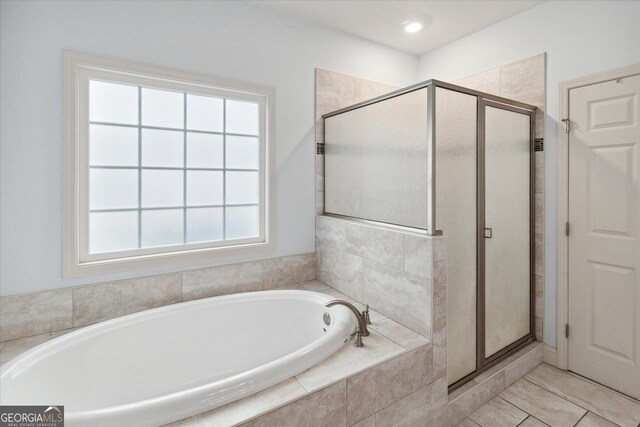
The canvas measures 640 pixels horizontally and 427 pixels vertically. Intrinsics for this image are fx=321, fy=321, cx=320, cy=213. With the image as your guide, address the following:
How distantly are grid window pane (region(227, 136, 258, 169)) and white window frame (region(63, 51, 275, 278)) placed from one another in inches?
5.6

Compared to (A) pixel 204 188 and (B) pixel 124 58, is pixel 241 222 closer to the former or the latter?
(A) pixel 204 188

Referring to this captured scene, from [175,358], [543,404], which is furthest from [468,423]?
[175,358]

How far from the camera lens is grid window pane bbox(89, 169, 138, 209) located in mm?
1918

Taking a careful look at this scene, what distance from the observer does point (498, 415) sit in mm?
1832

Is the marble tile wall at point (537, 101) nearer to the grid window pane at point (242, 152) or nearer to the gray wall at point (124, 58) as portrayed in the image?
the gray wall at point (124, 58)

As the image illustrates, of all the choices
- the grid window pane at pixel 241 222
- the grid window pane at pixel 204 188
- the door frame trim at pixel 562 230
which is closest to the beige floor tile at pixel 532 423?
the door frame trim at pixel 562 230

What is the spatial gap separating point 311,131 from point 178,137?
986mm

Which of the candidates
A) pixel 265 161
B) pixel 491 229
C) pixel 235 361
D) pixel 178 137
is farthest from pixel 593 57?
pixel 235 361

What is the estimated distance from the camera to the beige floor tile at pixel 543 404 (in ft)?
5.84

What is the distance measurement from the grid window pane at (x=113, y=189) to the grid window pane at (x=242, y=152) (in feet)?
2.09

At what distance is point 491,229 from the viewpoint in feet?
6.73

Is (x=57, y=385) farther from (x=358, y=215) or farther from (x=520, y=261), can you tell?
(x=520, y=261)

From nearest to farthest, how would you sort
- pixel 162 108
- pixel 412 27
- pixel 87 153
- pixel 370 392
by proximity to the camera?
pixel 370 392, pixel 87 153, pixel 162 108, pixel 412 27

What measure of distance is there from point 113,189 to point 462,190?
210 cm
